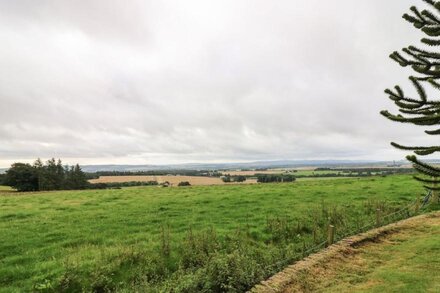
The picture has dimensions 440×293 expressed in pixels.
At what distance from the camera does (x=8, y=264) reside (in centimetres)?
1416

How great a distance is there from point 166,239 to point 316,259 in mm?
7346

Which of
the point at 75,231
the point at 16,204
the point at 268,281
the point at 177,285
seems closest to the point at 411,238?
the point at 268,281

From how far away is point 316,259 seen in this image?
12.8m

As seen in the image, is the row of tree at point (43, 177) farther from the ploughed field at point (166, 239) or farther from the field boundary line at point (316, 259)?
the field boundary line at point (316, 259)

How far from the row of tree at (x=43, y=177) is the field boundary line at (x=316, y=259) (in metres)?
68.9

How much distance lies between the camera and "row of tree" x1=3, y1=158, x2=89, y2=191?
68.9 metres

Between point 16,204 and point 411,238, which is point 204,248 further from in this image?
point 16,204

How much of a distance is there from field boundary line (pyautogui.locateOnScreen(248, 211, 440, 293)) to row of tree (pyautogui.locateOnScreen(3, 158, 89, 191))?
226ft

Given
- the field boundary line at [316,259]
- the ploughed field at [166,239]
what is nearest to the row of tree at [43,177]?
the ploughed field at [166,239]

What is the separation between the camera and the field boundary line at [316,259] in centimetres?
1048

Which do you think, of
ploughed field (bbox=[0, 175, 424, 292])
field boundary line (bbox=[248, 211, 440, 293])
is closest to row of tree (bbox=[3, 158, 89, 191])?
ploughed field (bbox=[0, 175, 424, 292])

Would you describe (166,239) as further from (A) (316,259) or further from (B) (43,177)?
(B) (43,177)

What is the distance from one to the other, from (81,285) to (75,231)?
24.2 feet

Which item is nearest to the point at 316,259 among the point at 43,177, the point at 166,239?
the point at 166,239
